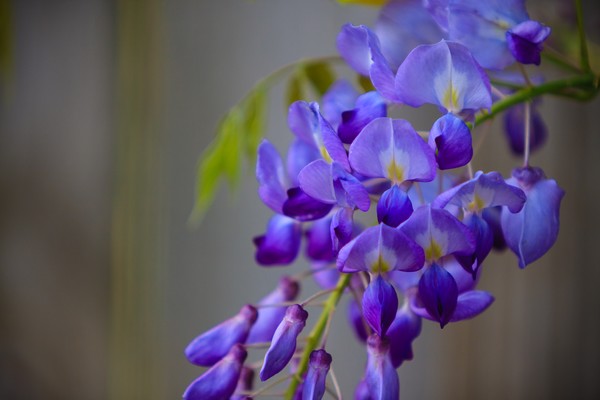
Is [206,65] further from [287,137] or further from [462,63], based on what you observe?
[462,63]

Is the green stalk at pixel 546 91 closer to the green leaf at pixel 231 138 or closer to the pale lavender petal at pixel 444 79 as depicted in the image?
the pale lavender petal at pixel 444 79

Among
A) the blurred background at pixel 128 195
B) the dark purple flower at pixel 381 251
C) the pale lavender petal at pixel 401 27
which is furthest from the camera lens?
the blurred background at pixel 128 195

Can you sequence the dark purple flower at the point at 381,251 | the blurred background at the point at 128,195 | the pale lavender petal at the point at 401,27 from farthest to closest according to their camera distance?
the blurred background at the point at 128,195
the pale lavender petal at the point at 401,27
the dark purple flower at the point at 381,251

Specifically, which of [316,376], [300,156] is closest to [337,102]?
[300,156]

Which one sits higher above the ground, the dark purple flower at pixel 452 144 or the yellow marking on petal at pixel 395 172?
the dark purple flower at pixel 452 144

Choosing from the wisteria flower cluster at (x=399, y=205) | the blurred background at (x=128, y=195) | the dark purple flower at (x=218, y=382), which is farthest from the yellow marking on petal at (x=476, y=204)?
the blurred background at (x=128, y=195)

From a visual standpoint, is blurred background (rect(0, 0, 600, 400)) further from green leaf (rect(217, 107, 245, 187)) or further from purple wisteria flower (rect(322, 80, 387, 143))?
purple wisteria flower (rect(322, 80, 387, 143))

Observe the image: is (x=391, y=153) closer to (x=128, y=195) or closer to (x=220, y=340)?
(x=220, y=340)

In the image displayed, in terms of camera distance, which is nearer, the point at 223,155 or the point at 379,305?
the point at 379,305
